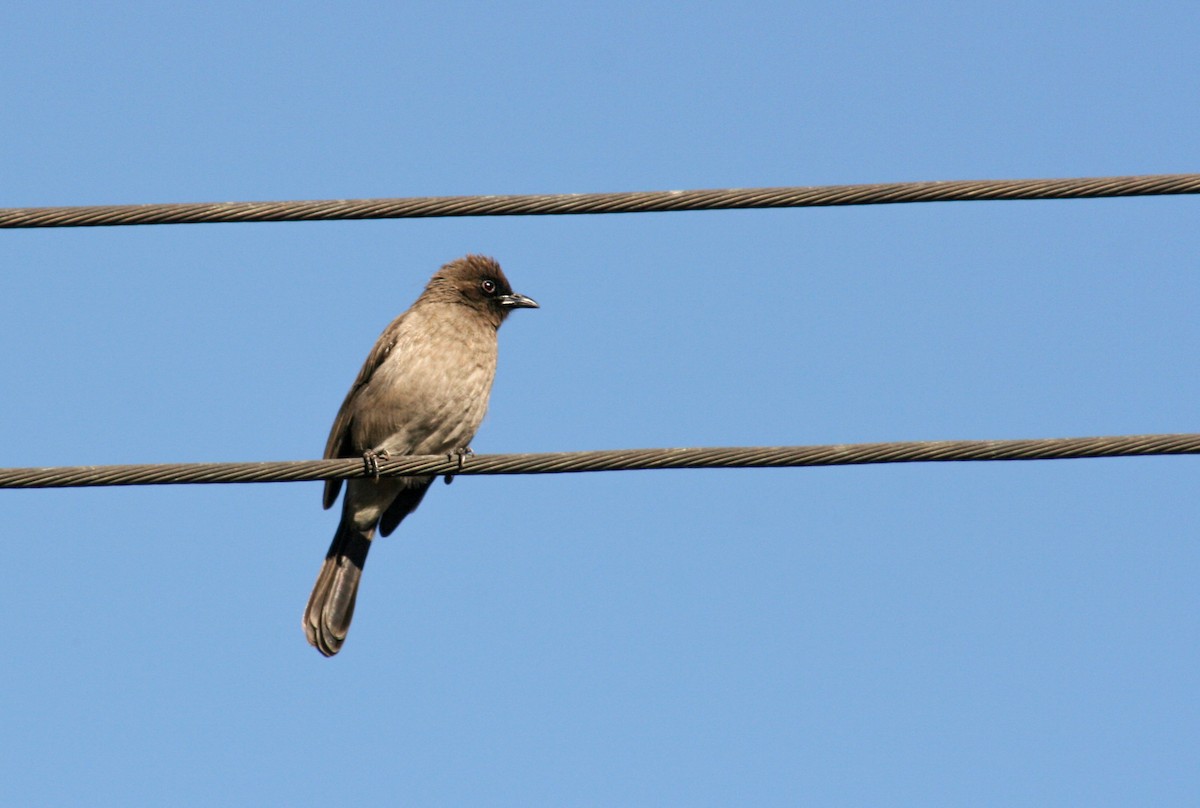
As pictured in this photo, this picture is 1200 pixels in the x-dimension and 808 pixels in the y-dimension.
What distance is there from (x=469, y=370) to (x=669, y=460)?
13.8ft

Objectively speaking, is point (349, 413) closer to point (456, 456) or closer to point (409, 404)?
point (409, 404)

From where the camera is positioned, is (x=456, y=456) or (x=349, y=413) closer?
(x=456, y=456)

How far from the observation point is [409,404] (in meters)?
9.93

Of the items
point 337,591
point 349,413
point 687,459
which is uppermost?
point 349,413

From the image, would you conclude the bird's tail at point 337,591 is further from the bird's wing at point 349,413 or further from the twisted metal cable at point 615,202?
the twisted metal cable at point 615,202

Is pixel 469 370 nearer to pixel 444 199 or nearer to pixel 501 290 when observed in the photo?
pixel 501 290

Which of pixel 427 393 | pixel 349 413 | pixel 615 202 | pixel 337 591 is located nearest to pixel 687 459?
pixel 615 202

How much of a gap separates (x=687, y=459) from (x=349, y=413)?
4.74 meters

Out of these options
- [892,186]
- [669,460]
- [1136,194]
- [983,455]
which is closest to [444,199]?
[669,460]

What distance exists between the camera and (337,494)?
34.1 feet

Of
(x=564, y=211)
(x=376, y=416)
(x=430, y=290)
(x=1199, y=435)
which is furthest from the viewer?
(x=430, y=290)

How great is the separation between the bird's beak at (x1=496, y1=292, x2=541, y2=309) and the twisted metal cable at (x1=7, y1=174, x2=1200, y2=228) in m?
4.59

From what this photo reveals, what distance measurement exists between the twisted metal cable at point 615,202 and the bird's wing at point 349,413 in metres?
3.96

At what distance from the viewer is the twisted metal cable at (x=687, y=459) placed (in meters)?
5.93
